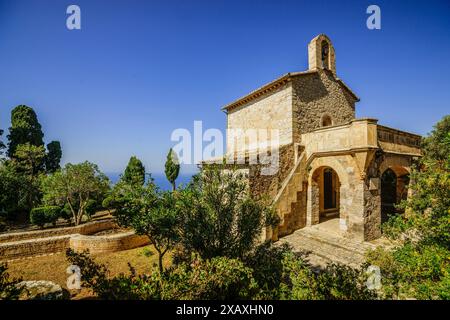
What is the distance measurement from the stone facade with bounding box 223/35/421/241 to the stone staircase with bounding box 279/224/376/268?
0.46 meters

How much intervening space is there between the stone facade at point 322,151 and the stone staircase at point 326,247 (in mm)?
458

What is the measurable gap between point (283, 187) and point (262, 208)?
3681 mm

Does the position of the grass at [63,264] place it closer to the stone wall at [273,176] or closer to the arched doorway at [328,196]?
the stone wall at [273,176]

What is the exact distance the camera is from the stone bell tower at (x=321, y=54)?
1342 centimetres

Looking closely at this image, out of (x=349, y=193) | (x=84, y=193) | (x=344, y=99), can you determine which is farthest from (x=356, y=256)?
(x=84, y=193)

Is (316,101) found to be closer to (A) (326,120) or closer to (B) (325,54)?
(A) (326,120)

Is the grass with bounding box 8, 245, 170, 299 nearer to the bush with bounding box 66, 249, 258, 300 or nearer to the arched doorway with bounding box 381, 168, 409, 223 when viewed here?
the bush with bounding box 66, 249, 258, 300

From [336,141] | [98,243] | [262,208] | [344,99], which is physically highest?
[344,99]

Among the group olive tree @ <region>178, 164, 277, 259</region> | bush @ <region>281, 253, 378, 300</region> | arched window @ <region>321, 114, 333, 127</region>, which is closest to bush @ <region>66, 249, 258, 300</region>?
bush @ <region>281, 253, 378, 300</region>

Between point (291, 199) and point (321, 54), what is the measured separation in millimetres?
10377

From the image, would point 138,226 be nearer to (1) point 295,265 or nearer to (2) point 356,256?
(1) point 295,265

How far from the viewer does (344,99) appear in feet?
51.3

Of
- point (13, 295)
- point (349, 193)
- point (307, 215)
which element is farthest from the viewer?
point (307, 215)

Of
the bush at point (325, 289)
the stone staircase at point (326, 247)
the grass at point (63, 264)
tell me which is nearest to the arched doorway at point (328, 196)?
the stone staircase at point (326, 247)
